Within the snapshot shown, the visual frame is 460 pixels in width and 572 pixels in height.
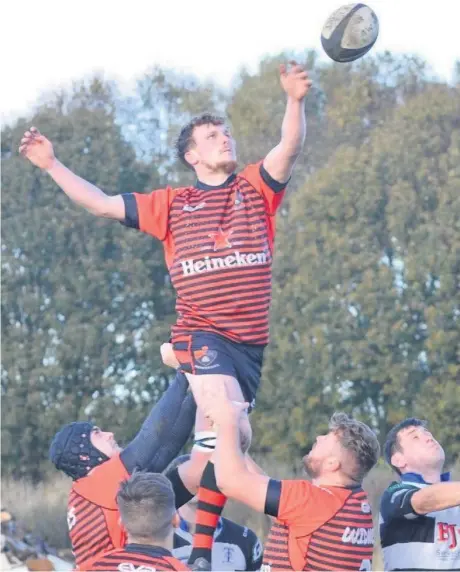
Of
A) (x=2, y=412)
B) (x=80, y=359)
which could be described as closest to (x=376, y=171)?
(x=80, y=359)

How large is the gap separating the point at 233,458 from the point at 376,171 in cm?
1250

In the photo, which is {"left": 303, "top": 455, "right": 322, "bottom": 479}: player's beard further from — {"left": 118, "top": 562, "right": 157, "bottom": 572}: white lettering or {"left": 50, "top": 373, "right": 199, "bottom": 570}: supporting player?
{"left": 118, "top": 562, "right": 157, "bottom": 572}: white lettering

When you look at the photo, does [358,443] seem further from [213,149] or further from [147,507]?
[213,149]

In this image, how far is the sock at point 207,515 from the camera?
5145 mm

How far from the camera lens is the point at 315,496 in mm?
4676

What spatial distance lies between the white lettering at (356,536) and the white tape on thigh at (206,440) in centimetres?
88

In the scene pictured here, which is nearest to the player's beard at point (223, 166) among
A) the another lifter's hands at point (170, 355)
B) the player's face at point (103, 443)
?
the another lifter's hands at point (170, 355)

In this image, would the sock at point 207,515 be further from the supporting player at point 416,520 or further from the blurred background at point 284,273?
the blurred background at point 284,273

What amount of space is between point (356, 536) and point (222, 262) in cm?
137

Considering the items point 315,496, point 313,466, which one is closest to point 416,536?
point 313,466

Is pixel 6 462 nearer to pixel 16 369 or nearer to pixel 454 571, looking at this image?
pixel 16 369

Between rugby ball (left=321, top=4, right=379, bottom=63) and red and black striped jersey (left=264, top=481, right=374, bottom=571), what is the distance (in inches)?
83.2

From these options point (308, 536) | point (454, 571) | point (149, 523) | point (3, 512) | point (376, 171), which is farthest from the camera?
point (376, 171)

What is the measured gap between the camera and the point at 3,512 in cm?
1353
